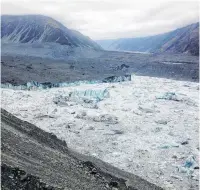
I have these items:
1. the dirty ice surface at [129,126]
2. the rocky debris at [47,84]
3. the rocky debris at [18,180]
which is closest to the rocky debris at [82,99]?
the dirty ice surface at [129,126]

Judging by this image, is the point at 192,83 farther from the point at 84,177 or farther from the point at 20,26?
the point at 20,26

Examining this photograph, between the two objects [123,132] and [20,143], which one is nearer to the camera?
[20,143]

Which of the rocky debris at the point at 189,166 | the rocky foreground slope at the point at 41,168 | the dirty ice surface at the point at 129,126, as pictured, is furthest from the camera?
the dirty ice surface at the point at 129,126

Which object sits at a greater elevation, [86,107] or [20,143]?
[20,143]

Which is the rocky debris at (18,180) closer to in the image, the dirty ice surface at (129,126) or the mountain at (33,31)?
the dirty ice surface at (129,126)

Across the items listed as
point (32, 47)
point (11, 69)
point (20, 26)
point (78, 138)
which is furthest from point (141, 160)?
point (20, 26)

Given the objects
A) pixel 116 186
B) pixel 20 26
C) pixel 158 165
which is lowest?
pixel 158 165

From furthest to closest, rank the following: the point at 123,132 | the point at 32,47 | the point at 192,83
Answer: the point at 32,47 < the point at 192,83 < the point at 123,132
